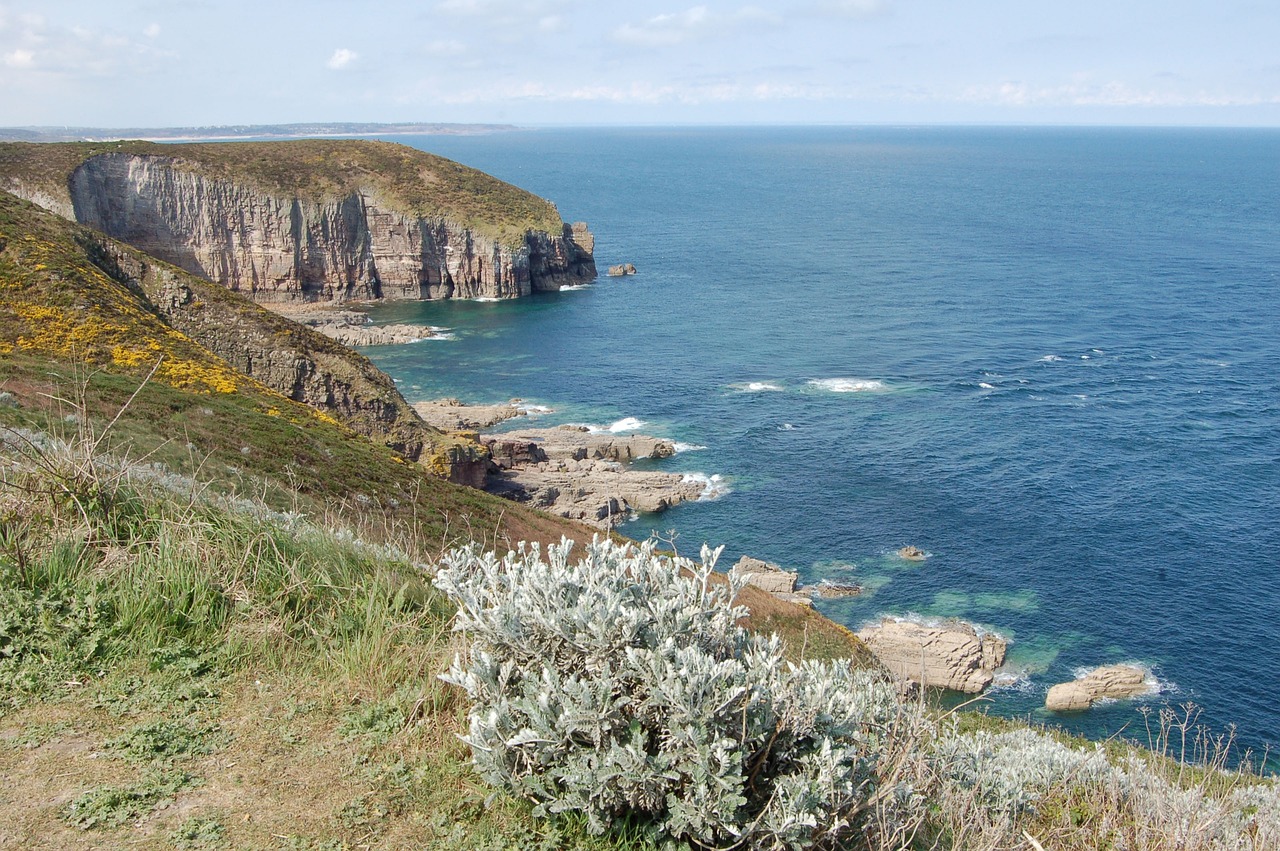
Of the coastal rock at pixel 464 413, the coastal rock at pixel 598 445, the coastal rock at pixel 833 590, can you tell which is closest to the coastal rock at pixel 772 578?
the coastal rock at pixel 833 590

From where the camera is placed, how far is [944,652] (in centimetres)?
3894

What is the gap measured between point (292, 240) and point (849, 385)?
61.6 m

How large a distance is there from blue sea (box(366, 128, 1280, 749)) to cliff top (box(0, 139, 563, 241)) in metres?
10.8

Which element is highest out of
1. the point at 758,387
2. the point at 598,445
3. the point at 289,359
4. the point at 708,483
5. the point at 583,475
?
the point at 289,359

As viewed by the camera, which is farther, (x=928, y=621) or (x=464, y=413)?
(x=464, y=413)

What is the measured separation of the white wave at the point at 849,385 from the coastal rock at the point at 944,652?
104 feet

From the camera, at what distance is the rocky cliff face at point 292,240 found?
324ft

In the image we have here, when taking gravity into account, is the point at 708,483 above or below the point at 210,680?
below

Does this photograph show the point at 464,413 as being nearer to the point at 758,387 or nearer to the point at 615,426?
the point at 615,426

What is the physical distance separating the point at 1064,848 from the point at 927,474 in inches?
1974

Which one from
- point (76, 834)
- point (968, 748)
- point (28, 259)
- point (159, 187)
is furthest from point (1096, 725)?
point (159, 187)

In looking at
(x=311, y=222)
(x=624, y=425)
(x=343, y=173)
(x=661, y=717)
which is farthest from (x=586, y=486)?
(x=343, y=173)

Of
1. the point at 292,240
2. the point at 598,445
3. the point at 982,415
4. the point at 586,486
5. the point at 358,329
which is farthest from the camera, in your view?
the point at 292,240

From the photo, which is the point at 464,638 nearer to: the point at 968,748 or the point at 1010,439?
the point at 968,748
